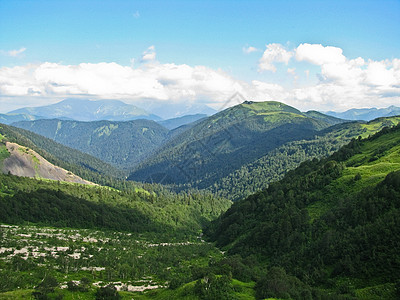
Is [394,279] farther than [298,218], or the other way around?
[298,218]

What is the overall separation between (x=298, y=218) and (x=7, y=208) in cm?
12311

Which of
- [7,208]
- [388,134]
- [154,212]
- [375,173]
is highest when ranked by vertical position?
[388,134]

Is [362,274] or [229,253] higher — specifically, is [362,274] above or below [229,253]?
above

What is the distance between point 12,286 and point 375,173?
10210cm

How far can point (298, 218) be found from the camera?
88.0 m

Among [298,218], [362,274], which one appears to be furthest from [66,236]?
[362,274]

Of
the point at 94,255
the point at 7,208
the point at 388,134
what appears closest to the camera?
the point at 94,255

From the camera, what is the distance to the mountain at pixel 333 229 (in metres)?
49.9

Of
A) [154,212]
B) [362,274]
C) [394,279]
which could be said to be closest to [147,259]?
[362,274]

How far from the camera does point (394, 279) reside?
4531 cm

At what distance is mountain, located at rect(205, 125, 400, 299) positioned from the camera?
49938 millimetres

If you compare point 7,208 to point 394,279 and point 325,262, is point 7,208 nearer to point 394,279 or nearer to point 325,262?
point 325,262

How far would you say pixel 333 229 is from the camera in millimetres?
72188

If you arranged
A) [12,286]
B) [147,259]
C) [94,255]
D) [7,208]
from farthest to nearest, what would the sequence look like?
[7,208] → [147,259] → [94,255] → [12,286]
